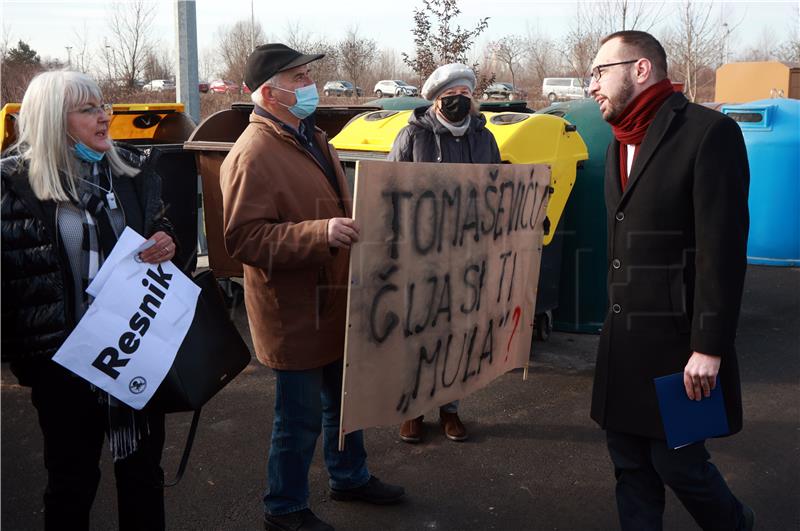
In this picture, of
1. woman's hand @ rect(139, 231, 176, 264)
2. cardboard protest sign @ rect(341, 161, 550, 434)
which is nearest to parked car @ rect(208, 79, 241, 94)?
cardboard protest sign @ rect(341, 161, 550, 434)

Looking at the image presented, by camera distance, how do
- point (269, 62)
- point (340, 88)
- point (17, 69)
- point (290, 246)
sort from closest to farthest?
point (290, 246), point (269, 62), point (17, 69), point (340, 88)

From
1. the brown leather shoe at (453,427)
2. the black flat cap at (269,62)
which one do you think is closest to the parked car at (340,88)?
the brown leather shoe at (453,427)

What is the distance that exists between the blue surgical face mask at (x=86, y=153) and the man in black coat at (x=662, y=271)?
167 centimetres

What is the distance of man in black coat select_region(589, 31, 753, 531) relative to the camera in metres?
2.48

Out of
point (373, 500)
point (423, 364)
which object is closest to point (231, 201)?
point (423, 364)

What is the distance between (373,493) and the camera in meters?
3.48

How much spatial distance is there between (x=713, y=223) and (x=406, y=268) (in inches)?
44.0

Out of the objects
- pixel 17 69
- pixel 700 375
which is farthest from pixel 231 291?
pixel 17 69

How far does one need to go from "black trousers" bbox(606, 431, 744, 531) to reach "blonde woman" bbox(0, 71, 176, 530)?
162 cm

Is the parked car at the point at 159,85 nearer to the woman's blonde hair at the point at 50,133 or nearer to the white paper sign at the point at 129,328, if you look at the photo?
the woman's blonde hair at the point at 50,133

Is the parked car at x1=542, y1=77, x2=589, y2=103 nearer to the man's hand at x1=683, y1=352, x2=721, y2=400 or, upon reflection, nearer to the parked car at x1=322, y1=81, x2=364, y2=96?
the parked car at x1=322, y1=81, x2=364, y2=96

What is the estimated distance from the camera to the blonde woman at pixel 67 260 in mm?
2504

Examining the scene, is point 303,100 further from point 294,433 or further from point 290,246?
point 294,433

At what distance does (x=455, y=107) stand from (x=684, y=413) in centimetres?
204
